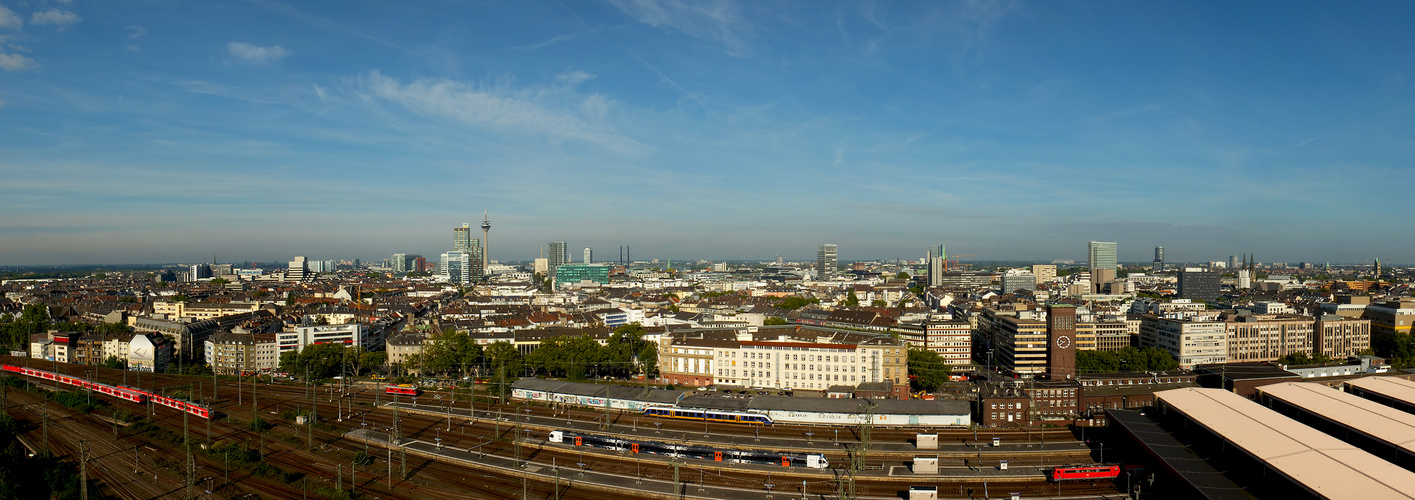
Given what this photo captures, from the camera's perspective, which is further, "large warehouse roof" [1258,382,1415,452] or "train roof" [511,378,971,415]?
"train roof" [511,378,971,415]

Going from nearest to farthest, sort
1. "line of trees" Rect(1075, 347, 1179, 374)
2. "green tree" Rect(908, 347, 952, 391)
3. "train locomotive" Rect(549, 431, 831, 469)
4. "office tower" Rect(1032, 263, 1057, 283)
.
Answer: "train locomotive" Rect(549, 431, 831, 469), "green tree" Rect(908, 347, 952, 391), "line of trees" Rect(1075, 347, 1179, 374), "office tower" Rect(1032, 263, 1057, 283)

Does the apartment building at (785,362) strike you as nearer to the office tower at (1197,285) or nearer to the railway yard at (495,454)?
the railway yard at (495,454)

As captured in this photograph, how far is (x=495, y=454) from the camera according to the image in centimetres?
2667

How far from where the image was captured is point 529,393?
1433 inches

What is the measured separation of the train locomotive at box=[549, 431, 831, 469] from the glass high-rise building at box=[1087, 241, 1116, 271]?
144 m

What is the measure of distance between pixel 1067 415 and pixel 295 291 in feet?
302

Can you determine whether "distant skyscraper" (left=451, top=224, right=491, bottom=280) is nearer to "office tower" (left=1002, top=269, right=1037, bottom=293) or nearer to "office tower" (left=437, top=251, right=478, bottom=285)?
"office tower" (left=437, top=251, right=478, bottom=285)

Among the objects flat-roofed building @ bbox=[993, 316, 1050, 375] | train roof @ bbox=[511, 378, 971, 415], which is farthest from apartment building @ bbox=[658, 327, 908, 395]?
flat-roofed building @ bbox=[993, 316, 1050, 375]

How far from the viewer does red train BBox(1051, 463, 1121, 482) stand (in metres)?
22.9

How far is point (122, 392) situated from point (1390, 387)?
54441 millimetres

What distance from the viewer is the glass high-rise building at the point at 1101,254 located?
15062 centimetres

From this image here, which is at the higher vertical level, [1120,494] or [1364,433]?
[1364,433]

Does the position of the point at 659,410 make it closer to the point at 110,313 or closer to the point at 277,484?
the point at 277,484

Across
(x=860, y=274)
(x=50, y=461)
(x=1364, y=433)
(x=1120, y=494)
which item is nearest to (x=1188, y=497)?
(x=1120, y=494)
